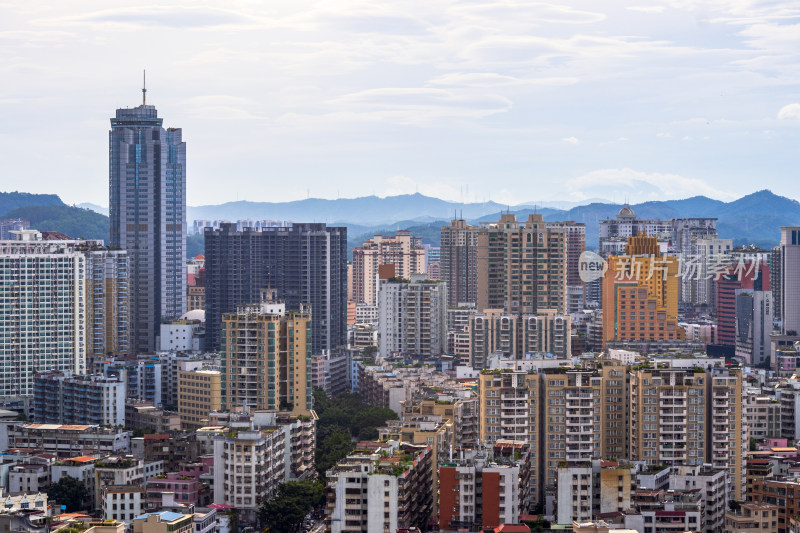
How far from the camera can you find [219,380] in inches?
1069

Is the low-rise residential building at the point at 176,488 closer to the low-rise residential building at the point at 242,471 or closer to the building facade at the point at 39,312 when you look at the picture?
the low-rise residential building at the point at 242,471

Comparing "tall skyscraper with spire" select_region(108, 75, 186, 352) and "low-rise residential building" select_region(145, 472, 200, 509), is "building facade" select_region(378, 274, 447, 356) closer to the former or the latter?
"tall skyscraper with spire" select_region(108, 75, 186, 352)

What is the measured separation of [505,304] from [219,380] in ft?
31.0

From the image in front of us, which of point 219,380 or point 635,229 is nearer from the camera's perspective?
point 219,380

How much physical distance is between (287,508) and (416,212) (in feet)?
390

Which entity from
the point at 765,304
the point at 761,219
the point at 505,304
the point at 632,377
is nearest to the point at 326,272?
the point at 505,304

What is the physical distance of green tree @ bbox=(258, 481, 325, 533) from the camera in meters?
18.7

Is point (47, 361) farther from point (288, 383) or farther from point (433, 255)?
point (433, 255)

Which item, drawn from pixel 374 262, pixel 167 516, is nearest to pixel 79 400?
pixel 167 516

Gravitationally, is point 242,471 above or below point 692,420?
below

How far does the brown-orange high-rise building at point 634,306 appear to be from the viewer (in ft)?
118

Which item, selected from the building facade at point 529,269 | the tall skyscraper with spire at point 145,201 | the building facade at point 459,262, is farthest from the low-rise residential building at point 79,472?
the building facade at point 459,262

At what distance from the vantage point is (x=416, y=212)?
137 m

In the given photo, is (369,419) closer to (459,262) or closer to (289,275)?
(289,275)
